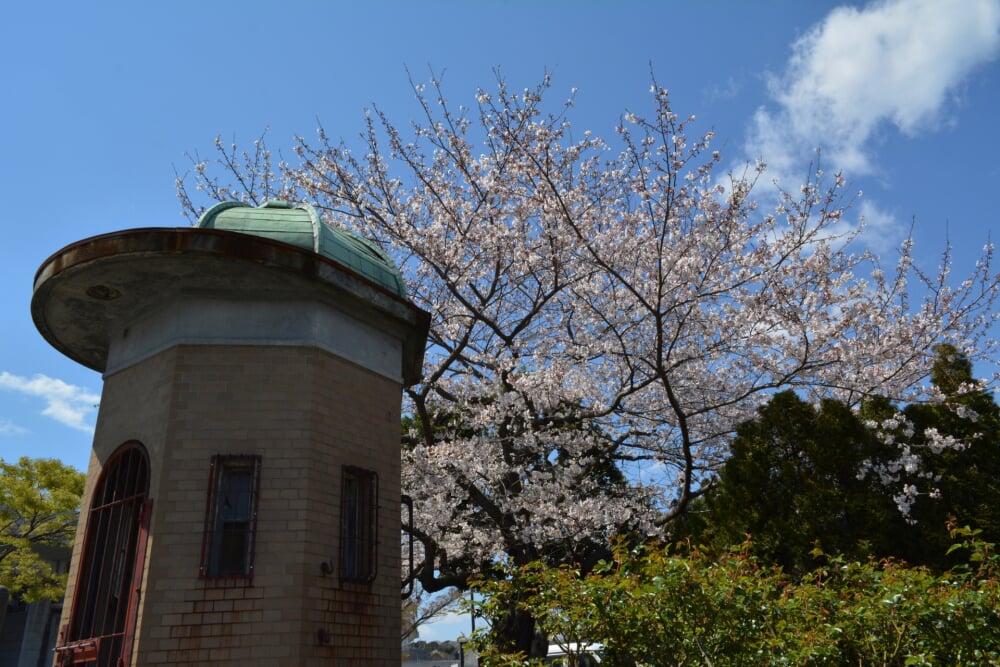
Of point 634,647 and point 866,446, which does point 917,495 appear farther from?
point 634,647

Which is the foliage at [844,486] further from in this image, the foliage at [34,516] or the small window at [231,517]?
the foliage at [34,516]

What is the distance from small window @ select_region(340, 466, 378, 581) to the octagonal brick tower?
2cm

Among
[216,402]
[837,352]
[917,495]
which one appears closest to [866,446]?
[917,495]

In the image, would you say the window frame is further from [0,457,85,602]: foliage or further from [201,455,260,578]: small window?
[0,457,85,602]: foliage

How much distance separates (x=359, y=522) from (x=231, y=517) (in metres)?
1.26

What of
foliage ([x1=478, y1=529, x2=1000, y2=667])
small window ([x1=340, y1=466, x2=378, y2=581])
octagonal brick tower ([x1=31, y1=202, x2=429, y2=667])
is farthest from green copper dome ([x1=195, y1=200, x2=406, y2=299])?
foliage ([x1=478, y1=529, x2=1000, y2=667])

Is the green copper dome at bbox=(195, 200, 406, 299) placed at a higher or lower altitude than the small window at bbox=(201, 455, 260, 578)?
higher

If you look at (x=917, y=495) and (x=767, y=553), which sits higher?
(x=917, y=495)

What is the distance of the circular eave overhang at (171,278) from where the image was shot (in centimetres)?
700

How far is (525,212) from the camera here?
46.1 feet

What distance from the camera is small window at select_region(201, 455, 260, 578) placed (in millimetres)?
6633

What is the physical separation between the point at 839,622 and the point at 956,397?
8.73 m

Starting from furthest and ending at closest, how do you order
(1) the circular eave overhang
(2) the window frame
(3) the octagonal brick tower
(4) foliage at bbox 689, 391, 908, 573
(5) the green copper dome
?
(4) foliage at bbox 689, 391, 908, 573
(5) the green copper dome
(1) the circular eave overhang
(2) the window frame
(3) the octagonal brick tower

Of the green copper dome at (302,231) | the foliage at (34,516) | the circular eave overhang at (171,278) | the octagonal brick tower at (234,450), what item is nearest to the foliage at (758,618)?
the octagonal brick tower at (234,450)
